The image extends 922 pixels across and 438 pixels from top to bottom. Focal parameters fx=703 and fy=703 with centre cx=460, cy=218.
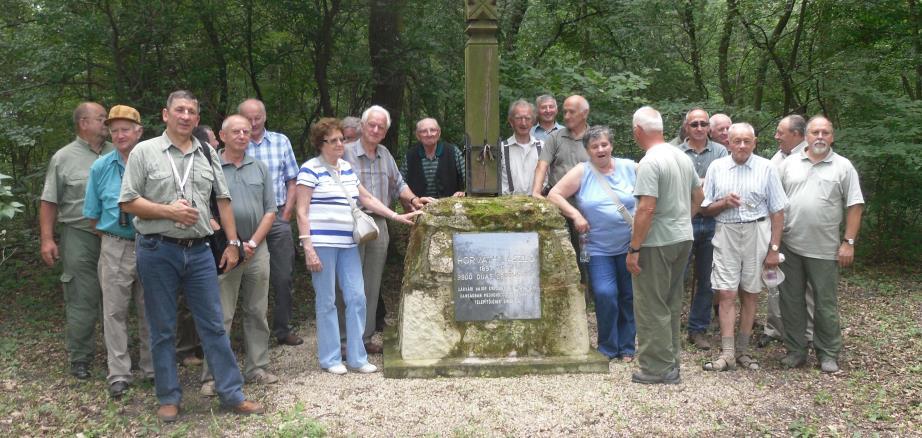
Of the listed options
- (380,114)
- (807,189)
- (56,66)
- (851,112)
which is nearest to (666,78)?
(851,112)

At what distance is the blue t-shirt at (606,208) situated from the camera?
4.99 metres

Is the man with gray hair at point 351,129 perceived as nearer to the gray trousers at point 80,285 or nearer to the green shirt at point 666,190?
the gray trousers at point 80,285

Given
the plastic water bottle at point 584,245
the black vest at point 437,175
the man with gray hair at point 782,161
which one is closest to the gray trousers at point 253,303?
the black vest at point 437,175

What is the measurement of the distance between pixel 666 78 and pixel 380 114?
7.27 meters

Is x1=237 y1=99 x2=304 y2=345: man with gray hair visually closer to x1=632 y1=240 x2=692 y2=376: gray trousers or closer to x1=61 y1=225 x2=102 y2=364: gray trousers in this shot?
x1=61 y1=225 x2=102 y2=364: gray trousers

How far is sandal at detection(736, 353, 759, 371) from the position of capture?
16.4ft

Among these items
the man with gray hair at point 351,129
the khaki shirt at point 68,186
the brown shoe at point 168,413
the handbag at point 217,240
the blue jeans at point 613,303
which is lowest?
the brown shoe at point 168,413

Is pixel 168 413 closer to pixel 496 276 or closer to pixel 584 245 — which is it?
pixel 496 276

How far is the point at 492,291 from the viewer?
4.95m

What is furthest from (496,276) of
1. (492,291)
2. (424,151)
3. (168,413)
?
(168,413)

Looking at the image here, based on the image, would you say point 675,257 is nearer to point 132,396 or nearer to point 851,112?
point 132,396

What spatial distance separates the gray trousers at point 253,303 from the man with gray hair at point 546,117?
2558mm

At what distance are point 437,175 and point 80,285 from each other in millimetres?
2766

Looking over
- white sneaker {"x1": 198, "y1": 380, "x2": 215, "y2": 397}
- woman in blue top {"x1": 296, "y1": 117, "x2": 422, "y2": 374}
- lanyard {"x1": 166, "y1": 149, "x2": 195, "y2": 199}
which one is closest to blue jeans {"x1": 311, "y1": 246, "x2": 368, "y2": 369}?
woman in blue top {"x1": 296, "y1": 117, "x2": 422, "y2": 374}
